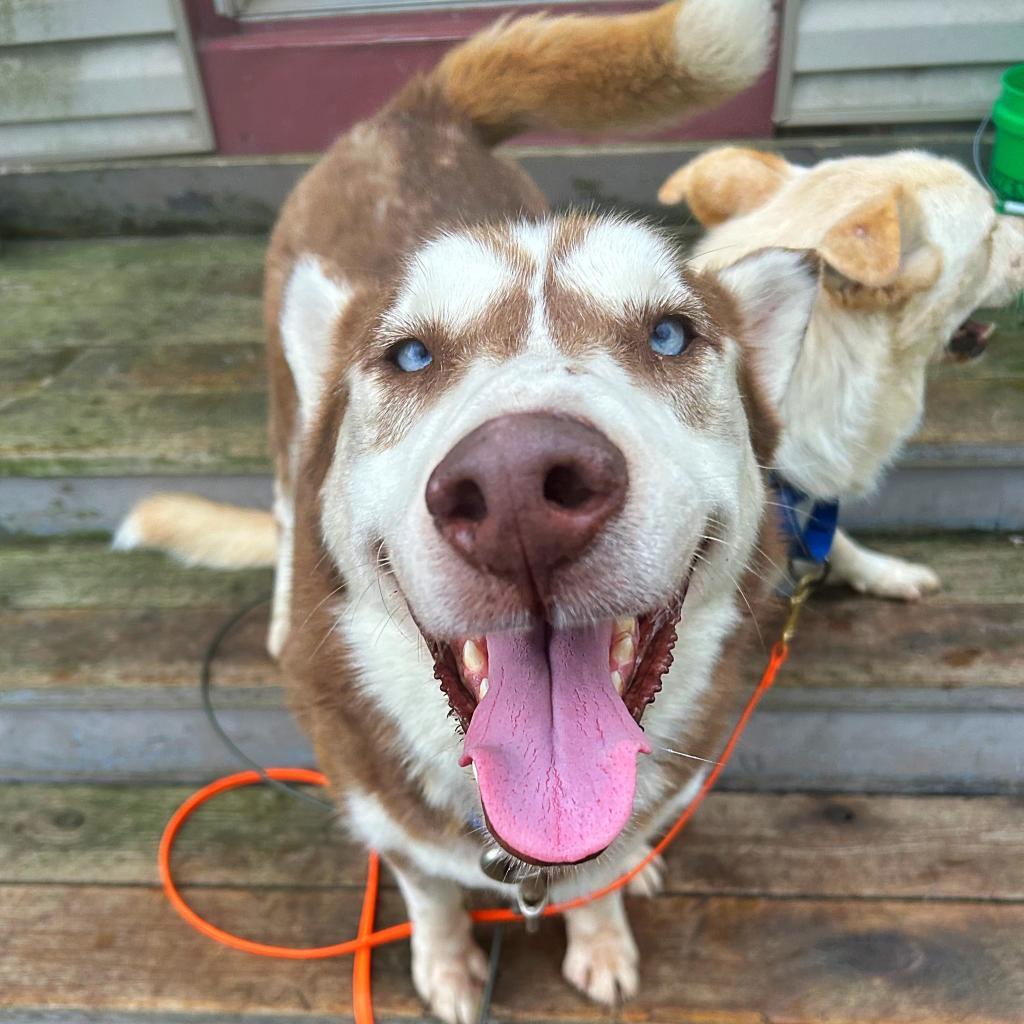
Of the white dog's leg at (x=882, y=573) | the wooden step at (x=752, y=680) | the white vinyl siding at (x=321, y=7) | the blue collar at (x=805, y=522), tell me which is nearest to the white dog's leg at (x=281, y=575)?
the wooden step at (x=752, y=680)

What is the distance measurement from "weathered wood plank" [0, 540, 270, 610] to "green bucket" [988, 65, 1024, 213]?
9.31 feet

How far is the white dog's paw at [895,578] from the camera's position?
2.19m

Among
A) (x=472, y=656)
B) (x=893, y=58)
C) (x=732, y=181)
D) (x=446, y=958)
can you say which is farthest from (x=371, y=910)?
(x=893, y=58)

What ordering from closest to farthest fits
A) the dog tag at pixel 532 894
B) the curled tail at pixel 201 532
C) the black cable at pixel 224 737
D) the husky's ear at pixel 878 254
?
the dog tag at pixel 532 894, the husky's ear at pixel 878 254, the black cable at pixel 224 737, the curled tail at pixel 201 532

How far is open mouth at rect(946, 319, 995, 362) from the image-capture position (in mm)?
2119

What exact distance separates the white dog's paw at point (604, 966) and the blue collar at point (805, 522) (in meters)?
0.92

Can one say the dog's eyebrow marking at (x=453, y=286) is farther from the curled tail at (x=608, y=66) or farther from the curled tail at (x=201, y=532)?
the curled tail at (x=201, y=532)

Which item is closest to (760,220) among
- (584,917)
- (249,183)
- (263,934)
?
(584,917)

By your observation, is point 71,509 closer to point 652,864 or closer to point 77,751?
point 77,751

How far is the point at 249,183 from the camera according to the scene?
3502mm

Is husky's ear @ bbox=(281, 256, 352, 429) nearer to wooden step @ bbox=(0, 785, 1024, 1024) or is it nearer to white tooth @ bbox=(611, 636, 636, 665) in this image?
white tooth @ bbox=(611, 636, 636, 665)

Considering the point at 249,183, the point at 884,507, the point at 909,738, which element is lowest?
the point at 909,738

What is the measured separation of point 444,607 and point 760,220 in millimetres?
1460

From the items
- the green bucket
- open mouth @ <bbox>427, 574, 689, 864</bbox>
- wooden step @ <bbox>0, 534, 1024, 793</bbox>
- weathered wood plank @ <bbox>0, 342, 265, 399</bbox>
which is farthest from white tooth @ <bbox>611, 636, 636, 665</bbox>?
the green bucket
